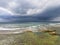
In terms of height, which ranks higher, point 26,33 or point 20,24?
point 20,24

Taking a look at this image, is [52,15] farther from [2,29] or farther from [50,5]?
[2,29]

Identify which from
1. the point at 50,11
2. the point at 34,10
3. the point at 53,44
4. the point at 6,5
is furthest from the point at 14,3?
the point at 53,44

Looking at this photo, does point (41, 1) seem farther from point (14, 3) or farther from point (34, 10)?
point (14, 3)

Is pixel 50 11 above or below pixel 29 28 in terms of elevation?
above

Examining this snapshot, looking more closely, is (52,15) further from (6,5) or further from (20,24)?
(6,5)

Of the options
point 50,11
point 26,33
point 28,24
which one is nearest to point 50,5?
point 50,11

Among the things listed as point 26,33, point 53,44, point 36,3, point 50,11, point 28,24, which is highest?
point 36,3

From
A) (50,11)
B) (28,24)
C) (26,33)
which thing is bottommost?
(26,33)

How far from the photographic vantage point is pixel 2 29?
1495mm

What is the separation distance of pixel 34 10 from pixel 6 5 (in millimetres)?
378

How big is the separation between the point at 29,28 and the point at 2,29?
355 millimetres

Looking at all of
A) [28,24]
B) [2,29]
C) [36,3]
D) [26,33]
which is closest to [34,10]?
[36,3]

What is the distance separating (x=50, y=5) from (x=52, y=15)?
14cm

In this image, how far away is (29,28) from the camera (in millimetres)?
1495
